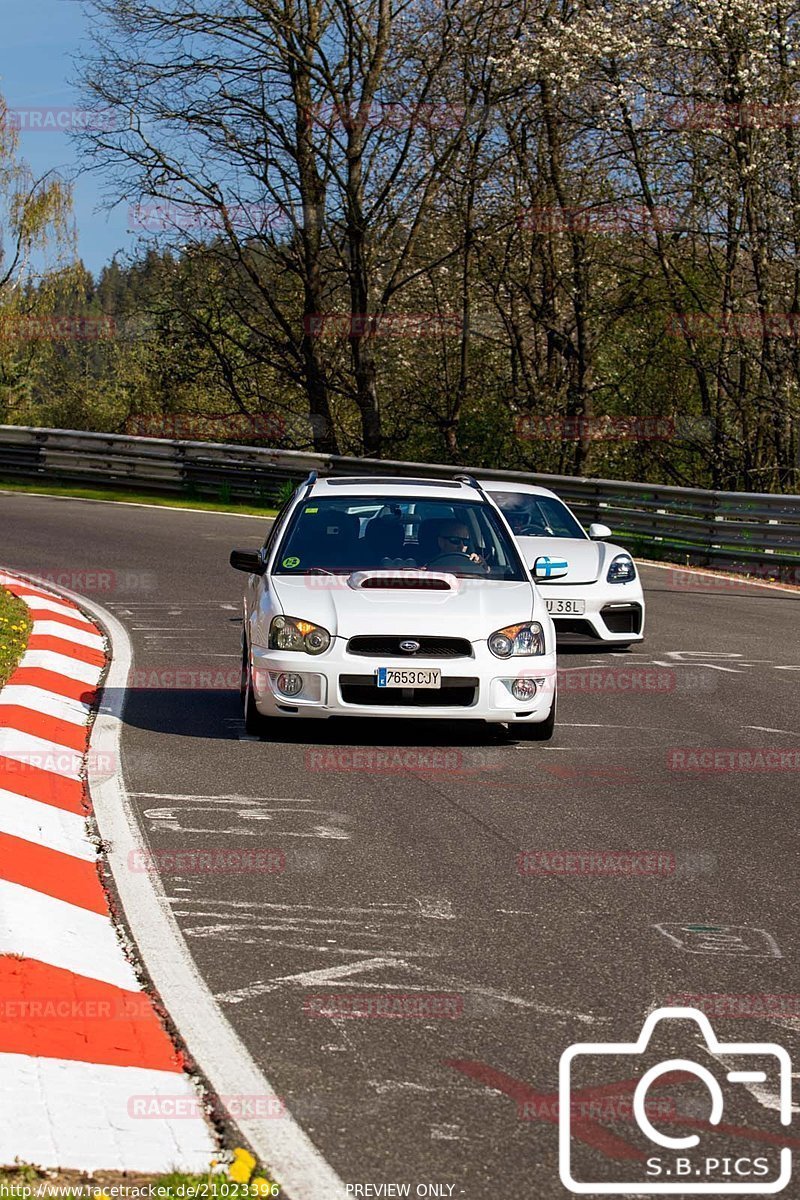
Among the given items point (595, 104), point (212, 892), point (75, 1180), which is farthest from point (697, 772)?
point (595, 104)

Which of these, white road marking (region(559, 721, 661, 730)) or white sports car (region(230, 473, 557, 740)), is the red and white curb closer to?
white sports car (region(230, 473, 557, 740))

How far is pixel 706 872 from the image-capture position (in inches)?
251

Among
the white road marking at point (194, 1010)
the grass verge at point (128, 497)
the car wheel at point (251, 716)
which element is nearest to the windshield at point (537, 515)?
the car wheel at point (251, 716)

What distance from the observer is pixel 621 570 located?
1345 cm

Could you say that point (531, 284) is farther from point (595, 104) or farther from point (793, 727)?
point (793, 727)

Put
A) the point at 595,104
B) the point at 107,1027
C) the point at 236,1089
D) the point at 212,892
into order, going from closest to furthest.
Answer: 1. the point at 236,1089
2. the point at 107,1027
3. the point at 212,892
4. the point at 595,104

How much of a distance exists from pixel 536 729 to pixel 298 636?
1502 mm

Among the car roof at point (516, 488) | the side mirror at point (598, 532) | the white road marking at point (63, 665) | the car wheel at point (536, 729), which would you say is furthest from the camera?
the car roof at point (516, 488)

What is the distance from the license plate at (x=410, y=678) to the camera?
8.73 meters

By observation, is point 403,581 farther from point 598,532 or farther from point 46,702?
point 598,532

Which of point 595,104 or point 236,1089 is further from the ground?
point 595,104

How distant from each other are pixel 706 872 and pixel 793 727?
383cm

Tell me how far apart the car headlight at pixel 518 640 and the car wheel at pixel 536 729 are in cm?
36

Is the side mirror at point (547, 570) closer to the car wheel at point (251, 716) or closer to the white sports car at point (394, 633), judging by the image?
the white sports car at point (394, 633)
